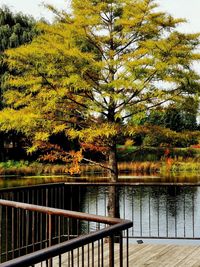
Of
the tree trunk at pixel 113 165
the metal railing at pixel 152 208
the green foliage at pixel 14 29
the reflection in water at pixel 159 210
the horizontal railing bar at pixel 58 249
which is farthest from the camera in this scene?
the green foliage at pixel 14 29

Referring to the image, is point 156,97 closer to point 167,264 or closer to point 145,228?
point 145,228

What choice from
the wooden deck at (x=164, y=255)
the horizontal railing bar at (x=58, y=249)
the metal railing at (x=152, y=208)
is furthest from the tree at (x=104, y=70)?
the horizontal railing bar at (x=58, y=249)

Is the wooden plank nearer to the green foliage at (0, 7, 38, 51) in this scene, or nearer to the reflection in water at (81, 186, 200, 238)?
the reflection in water at (81, 186, 200, 238)

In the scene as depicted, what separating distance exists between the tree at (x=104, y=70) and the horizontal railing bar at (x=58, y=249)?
7082 millimetres

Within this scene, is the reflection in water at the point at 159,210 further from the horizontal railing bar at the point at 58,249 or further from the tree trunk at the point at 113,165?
the horizontal railing bar at the point at 58,249

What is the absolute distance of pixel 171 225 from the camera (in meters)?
13.4

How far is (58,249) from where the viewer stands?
2340mm

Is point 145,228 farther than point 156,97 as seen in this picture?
Yes

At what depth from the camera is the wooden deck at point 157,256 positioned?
5871 millimetres

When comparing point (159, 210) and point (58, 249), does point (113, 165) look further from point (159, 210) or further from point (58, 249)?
point (58, 249)

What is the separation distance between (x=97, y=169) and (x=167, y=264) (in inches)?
818

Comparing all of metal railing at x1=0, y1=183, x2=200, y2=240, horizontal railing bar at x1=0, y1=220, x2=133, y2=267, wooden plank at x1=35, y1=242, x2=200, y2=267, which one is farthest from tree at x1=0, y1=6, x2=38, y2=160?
horizontal railing bar at x1=0, y1=220, x2=133, y2=267

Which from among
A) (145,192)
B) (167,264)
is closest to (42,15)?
(145,192)

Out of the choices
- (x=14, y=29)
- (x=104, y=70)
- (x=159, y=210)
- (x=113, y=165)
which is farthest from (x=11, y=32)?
(x=113, y=165)
